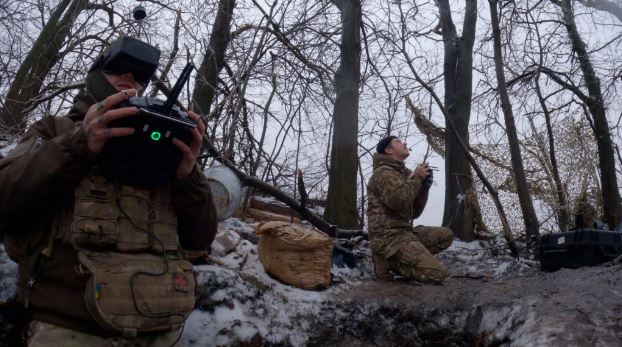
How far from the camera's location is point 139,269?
73.1 inches

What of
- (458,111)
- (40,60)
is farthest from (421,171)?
(40,60)

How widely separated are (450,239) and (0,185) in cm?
453

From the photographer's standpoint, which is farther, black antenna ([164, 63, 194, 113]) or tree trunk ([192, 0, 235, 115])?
tree trunk ([192, 0, 235, 115])

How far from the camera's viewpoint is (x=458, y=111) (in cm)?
763

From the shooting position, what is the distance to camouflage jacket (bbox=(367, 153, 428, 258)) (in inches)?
195

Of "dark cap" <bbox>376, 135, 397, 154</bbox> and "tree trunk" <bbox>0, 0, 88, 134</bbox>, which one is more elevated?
"tree trunk" <bbox>0, 0, 88, 134</bbox>

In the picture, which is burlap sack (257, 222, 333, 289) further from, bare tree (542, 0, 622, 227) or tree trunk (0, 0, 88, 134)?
bare tree (542, 0, 622, 227)

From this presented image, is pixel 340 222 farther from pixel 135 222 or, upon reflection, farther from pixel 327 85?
pixel 135 222

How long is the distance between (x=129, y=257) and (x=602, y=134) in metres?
7.94

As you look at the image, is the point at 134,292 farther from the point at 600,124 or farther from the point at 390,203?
the point at 600,124

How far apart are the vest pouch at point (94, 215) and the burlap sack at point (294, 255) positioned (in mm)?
2562

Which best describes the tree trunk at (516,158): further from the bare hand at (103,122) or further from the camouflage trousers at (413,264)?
the bare hand at (103,122)

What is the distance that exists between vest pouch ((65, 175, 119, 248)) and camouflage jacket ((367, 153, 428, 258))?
3.41 metres

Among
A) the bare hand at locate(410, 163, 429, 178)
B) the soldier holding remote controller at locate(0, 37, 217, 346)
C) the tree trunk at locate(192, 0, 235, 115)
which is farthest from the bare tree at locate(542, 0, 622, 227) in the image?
the soldier holding remote controller at locate(0, 37, 217, 346)
